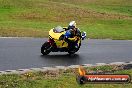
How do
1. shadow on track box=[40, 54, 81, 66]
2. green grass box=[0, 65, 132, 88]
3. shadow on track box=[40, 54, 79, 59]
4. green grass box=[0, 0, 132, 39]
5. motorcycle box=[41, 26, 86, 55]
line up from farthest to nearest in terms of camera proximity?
1. green grass box=[0, 0, 132, 39]
2. motorcycle box=[41, 26, 86, 55]
3. shadow on track box=[40, 54, 79, 59]
4. shadow on track box=[40, 54, 81, 66]
5. green grass box=[0, 65, 132, 88]

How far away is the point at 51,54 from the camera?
18.2 meters

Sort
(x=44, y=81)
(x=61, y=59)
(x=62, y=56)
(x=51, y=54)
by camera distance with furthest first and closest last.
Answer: (x=51, y=54)
(x=62, y=56)
(x=61, y=59)
(x=44, y=81)

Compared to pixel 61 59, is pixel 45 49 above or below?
above

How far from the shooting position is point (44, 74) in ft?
46.3

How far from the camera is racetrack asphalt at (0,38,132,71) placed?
1614 cm

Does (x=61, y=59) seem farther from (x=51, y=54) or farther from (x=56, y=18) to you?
(x=56, y=18)

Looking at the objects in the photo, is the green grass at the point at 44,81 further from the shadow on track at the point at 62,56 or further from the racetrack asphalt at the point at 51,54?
the shadow on track at the point at 62,56

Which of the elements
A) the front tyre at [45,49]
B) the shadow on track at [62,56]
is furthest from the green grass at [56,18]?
the front tyre at [45,49]

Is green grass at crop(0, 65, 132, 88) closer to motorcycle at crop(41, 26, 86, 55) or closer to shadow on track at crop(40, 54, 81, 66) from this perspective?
shadow on track at crop(40, 54, 81, 66)

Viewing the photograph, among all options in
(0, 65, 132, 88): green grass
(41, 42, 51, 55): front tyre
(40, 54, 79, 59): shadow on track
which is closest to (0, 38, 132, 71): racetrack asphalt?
(40, 54, 79, 59): shadow on track

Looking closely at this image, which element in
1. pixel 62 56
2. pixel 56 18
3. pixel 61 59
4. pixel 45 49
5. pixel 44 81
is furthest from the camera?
pixel 56 18

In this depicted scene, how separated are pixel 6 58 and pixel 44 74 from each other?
311 centimetres

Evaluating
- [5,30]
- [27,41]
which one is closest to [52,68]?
[27,41]

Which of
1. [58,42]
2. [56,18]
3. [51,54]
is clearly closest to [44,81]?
[58,42]
